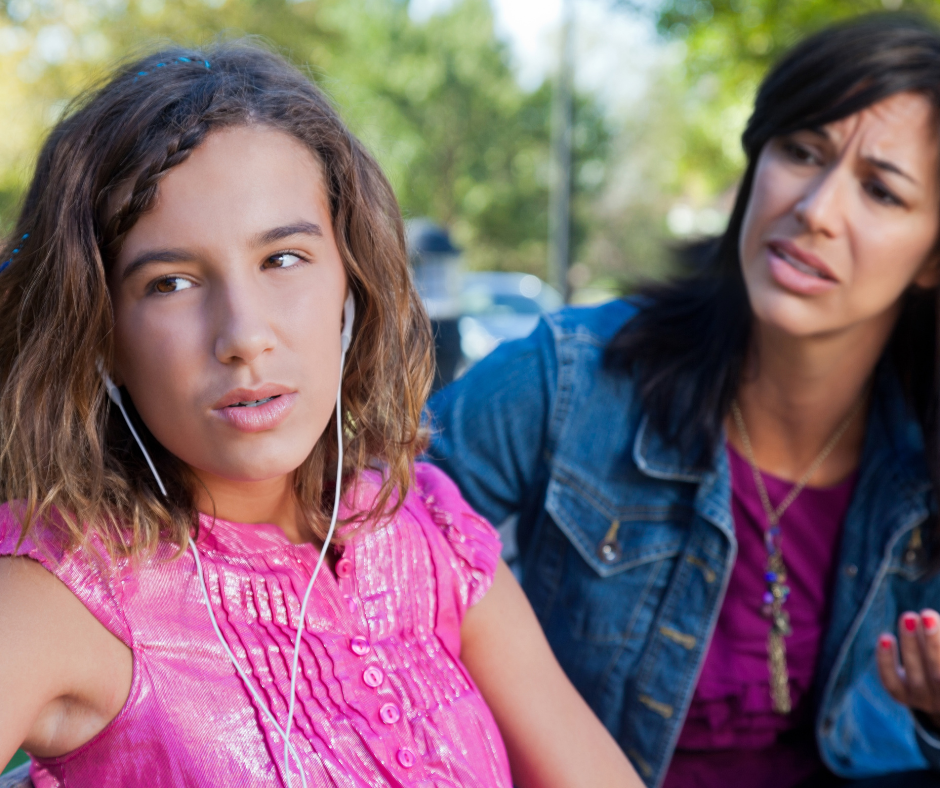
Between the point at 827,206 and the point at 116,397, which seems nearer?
the point at 116,397

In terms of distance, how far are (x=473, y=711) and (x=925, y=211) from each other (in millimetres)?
1461

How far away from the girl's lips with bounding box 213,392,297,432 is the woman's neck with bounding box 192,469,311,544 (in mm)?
158

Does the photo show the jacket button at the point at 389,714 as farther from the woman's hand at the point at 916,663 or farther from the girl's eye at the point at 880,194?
the girl's eye at the point at 880,194

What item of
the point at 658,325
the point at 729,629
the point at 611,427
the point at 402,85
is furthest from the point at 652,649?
the point at 402,85

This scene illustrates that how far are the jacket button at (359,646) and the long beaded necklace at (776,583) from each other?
121 centimetres

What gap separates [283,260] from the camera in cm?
128

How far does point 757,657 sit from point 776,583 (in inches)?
6.9

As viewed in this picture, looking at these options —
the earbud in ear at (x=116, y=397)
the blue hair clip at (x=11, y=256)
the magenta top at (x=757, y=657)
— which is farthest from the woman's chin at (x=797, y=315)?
the blue hair clip at (x=11, y=256)

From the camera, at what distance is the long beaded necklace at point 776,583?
217cm

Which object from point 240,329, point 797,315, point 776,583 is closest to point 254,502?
point 240,329

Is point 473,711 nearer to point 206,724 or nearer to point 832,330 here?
point 206,724

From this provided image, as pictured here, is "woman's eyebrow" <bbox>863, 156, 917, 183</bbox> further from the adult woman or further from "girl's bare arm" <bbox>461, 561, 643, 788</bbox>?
"girl's bare arm" <bbox>461, 561, 643, 788</bbox>

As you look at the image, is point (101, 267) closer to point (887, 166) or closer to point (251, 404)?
point (251, 404)

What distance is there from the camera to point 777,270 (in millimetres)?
2053
